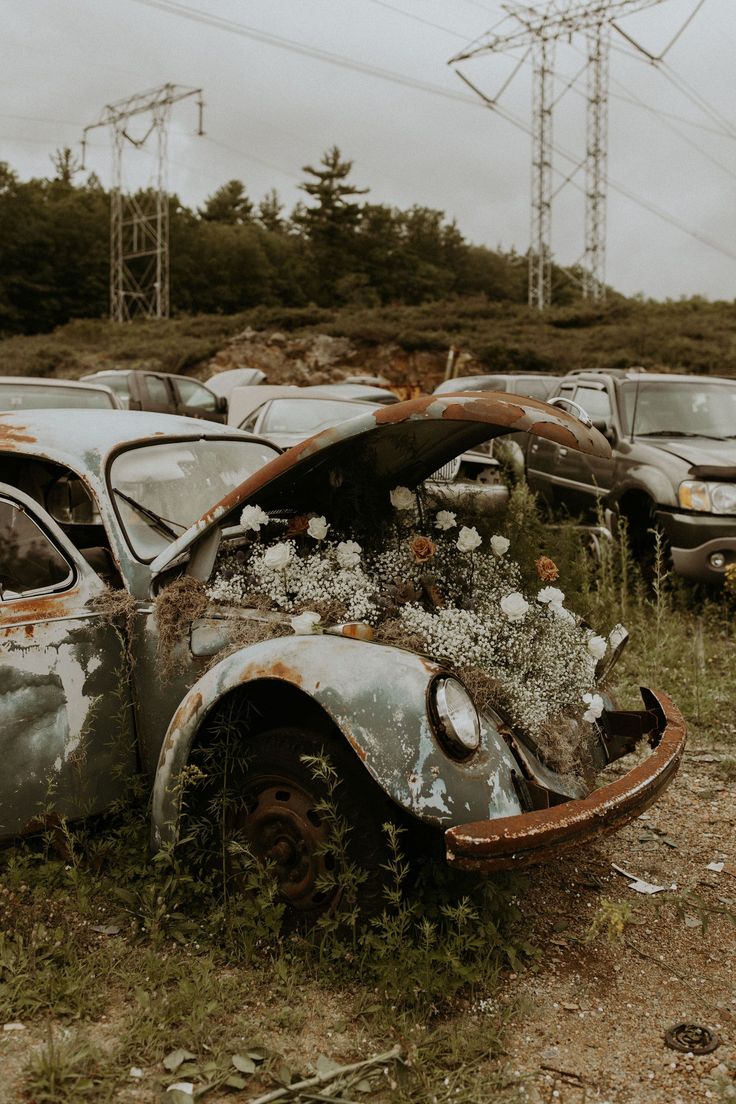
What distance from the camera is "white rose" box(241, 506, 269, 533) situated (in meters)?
3.12

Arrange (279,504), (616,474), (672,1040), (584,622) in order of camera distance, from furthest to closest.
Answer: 1. (616,474)
2. (584,622)
3. (279,504)
4. (672,1040)

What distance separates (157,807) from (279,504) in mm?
1075

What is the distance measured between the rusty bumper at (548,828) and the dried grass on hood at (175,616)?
45.0 inches

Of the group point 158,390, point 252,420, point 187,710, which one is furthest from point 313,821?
point 158,390

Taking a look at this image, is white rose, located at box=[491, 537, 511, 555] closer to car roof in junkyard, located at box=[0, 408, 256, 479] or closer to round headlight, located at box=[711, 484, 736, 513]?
car roof in junkyard, located at box=[0, 408, 256, 479]

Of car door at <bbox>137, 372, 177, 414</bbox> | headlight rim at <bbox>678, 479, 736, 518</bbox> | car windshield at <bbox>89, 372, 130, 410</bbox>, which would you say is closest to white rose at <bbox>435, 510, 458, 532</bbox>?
headlight rim at <bbox>678, 479, 736, 518</bbox>

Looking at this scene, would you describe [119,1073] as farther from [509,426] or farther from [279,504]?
[509,426]

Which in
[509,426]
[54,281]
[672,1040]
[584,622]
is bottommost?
[672,1040]

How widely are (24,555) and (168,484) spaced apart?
1.96 ft

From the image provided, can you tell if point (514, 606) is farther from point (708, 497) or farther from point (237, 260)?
point (237, 260)

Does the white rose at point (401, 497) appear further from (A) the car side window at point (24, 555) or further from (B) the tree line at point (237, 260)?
(B) the tree line at point (237, 260)

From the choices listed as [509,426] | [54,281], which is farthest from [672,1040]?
[54,281]

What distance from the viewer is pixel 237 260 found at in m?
53.2

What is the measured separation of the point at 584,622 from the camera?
384 cm
